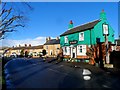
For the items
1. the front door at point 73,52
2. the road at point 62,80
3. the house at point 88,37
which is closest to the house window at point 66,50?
the house at point 88,37

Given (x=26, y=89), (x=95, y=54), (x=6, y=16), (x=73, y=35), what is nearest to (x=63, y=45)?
(x=73, y=35)

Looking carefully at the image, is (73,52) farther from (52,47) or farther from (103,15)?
(52,47)

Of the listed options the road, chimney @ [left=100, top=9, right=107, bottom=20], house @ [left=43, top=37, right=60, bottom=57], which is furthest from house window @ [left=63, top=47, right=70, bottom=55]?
house @ [left=43, top=37, right=60, bottom=57]

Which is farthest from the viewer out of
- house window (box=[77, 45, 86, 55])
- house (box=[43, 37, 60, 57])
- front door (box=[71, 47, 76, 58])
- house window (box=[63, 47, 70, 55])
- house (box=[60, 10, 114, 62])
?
house (box=[43, 37, 60, 57])

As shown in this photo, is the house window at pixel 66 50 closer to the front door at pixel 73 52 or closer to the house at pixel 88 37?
the house at pixel 88 37

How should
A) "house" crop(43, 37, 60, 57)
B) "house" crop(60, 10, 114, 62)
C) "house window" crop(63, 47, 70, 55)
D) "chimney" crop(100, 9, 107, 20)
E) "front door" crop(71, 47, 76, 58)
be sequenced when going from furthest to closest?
"house" crop(43, 37, 60, 57)
"house window" crop(63, 47, 70, 55)
"front door" crop(71, 47, 76, 58)
"chimney" crop(100, 9, 107, 20)
"house" crop(60, 10, 114, 62)

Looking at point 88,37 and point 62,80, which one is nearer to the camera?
point 62,80

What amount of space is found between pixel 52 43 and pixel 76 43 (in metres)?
48.2

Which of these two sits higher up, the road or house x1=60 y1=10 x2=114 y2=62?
house x1=60 y1=10 x2=114 y2=62

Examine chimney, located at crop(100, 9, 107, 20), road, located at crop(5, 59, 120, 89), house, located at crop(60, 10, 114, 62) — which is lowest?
road, located at crop(5, 59, 120, 89)

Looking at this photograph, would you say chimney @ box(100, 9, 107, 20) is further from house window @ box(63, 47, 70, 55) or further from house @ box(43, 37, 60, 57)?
house @ box(43, 37, 60, 57)

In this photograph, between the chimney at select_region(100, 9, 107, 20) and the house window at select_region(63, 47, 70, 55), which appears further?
the house window at select_region(63, 47, 70, 55)

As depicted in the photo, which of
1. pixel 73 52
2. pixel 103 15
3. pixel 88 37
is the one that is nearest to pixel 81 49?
pixel 88 37

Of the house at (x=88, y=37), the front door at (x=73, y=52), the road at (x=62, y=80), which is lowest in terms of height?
the road at (x=62, y=80)
